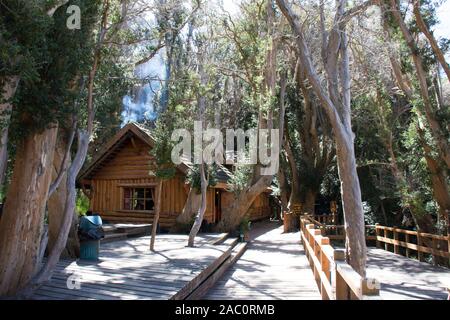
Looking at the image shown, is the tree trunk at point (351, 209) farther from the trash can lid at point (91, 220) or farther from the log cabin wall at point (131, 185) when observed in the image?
the log cabin wall at point (131, 185)

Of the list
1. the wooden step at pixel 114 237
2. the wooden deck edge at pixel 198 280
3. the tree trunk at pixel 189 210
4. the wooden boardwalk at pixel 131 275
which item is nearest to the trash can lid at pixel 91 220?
the wooden boardwalk at pixel 131 275

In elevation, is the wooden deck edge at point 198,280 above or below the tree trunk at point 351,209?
below

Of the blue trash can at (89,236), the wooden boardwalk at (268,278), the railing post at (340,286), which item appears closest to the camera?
the railing post at (340,286)

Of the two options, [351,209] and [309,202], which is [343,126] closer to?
[351,209]

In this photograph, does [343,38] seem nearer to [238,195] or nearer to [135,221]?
[238,195]

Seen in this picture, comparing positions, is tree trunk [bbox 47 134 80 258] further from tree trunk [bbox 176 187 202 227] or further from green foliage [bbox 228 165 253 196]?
green foliage [bbox 228 165 253 196]

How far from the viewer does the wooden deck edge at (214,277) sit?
6113 mm

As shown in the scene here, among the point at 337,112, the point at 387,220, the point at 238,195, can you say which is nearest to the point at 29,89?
the point at 337,112

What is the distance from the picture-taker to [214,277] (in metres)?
7.52

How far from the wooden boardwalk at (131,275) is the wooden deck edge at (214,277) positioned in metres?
0.20

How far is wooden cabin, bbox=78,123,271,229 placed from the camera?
52.1ft

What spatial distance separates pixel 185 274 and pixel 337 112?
176 inches

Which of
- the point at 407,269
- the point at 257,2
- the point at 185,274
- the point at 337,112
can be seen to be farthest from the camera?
the point at 257,2
